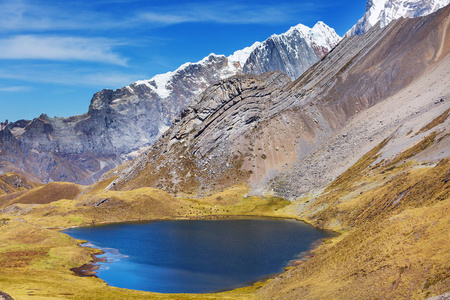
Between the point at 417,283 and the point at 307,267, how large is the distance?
25.4 metres

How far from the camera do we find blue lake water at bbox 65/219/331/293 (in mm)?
73375

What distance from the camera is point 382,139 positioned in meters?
173

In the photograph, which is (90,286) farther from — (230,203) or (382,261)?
(230,203)

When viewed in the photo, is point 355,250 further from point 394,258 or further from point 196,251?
point 196,251

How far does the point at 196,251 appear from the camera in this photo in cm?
9919

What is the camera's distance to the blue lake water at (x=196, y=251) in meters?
73.4

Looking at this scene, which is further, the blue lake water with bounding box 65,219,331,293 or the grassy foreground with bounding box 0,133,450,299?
the blue lake water with bounding box 65,219,331,293

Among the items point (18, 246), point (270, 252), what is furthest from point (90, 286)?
point (270, 252)

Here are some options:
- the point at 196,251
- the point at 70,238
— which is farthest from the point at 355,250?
the point at 70,238

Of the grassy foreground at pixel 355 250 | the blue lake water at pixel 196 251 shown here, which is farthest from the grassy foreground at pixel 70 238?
the blue lake water at pixel 196 251

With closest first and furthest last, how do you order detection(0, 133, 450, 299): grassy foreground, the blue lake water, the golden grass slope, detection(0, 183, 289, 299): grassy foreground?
the golden grass slope < detection(0, 133, 450, 299): grassy foreground < detection(0, 183, 289, 299): grassy foreground < the blue lake water

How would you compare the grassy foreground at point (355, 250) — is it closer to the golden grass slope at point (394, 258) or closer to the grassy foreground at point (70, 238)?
the golden grass slope at point (394, 258)

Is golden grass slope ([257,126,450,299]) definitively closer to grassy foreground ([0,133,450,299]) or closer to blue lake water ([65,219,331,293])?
grassy foreground ([0,133,450,299])

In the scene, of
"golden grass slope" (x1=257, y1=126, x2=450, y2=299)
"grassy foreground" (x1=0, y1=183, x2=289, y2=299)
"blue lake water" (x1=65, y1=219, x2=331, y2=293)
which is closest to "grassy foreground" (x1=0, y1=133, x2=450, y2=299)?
"golden grass slope" (x1=257, y1=126, x2=450, y2=299)
